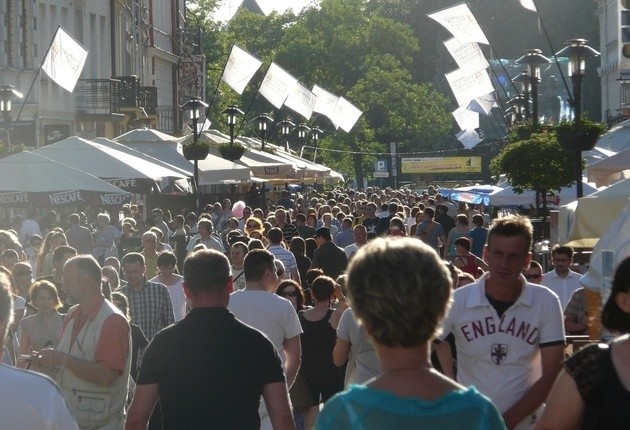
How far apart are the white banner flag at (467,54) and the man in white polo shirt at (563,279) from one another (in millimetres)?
20036

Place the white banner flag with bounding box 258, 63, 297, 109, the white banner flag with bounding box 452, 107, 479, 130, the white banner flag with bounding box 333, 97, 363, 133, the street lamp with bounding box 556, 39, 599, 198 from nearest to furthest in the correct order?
the street lamp with bounding box 556, 39, 599, 198, the white banner flag with bounding box 258, 63, 297, 109, the white banner flag with bounding box 333, 97, 363, 133, the white banner flag with bounding box 452, 107, 479, 130

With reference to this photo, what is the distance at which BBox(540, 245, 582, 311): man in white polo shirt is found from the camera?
14.3 meters

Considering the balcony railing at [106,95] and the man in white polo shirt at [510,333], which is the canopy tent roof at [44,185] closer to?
the man in white polo shirt at [510,333]

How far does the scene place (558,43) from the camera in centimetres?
9888

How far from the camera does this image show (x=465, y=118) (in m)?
50.9

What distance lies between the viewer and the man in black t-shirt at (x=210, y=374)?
20.4 feet

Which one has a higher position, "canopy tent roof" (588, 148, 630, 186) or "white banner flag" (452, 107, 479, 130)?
"white banner flag" (452, 107, 479, 130)

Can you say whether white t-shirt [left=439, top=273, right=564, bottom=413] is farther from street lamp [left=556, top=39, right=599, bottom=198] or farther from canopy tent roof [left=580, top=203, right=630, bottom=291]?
street lamp [left=556, top=39, right=599, bottom=198]

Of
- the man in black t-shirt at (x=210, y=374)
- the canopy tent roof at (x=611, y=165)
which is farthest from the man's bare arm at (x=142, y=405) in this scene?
the canopy tent roof at (x=611, y=165)

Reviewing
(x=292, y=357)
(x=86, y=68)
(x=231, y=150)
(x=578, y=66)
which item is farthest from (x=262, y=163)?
(x=292, y=357)

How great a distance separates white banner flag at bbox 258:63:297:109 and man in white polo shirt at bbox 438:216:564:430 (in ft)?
110

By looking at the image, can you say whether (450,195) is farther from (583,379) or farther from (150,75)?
(583,379)

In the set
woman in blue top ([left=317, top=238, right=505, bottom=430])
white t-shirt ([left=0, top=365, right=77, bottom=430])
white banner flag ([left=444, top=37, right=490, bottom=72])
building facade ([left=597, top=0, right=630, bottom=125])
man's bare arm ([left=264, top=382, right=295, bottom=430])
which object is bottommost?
man's bare arm ([left=264, top=382, right=295, bottom=430])

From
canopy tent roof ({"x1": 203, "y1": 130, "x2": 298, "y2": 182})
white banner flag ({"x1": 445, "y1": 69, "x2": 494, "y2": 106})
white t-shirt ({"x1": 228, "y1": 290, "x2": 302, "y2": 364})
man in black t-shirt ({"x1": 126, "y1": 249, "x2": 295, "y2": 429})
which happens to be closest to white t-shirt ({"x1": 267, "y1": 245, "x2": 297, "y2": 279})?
white t-shirt ({"x1": 228, "y1": 290, "x2": 302, "y2": 364})
